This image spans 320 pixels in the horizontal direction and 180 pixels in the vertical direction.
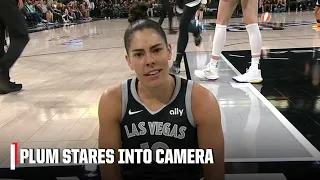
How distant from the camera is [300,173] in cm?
153

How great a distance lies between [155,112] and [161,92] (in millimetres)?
73

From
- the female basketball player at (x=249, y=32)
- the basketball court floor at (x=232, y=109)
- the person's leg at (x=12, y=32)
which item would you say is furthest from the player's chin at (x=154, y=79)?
the female basketball player at (x=249, y=32)

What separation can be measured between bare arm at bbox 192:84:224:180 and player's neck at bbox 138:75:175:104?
86 mm

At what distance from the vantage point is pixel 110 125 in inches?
47.4

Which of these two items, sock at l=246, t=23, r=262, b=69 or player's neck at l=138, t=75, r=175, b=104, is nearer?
player's neck at l=138, t=75, r=175, b=104

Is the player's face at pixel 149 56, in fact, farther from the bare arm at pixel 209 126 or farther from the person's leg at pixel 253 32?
the person's leg at pixel 253 32

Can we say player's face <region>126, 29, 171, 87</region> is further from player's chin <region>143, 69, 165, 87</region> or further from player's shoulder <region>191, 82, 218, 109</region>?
player's shoulder <region>191, 82, 218, 109</region>

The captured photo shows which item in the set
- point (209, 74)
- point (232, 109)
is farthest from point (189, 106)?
point (209, 74)

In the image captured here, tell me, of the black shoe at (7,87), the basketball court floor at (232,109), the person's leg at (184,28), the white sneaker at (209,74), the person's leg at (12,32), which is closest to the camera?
the basketball court floor at (232,109)

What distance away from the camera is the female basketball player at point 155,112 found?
1.15m

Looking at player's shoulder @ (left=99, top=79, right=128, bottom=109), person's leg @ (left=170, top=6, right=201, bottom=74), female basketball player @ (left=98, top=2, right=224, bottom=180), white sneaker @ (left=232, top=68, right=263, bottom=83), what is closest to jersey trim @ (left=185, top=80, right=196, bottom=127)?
female basketball player @ (left=98, top=2, right=224, bottom=180)

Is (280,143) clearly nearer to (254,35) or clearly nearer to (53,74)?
(254,35)

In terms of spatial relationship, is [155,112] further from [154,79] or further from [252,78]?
[252,78]

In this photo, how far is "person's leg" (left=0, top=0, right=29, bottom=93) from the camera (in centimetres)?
267
